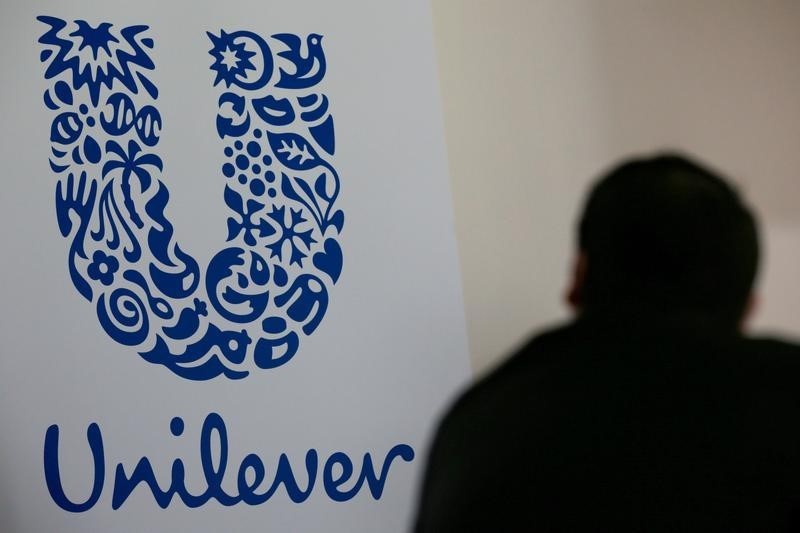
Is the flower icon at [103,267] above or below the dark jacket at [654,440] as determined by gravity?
above

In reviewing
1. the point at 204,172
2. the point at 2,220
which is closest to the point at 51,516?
the point at 2,220

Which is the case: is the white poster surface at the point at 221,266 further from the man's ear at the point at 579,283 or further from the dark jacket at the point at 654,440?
the dark jacket at the point at 654,440

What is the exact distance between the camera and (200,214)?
170 centimetres

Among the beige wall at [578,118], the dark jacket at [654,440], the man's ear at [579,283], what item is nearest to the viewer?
the dark jacket at [654,440]

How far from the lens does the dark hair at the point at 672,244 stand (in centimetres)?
92

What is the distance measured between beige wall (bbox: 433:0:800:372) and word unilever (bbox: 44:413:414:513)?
32 cm

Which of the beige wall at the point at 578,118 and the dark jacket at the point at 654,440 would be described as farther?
the beige wall at the point at 578,118

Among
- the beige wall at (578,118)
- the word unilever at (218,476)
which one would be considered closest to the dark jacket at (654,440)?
the word unilever at (218,476)

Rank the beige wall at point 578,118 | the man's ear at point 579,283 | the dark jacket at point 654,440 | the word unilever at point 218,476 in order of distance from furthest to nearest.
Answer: the beige wall at point 578,118
the word unilever at point 218,476
the man's ear at point 579,283
the dark jacket at point 654,440

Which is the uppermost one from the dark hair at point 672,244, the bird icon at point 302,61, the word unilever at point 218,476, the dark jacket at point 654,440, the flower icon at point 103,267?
the bird icon at point 302,61

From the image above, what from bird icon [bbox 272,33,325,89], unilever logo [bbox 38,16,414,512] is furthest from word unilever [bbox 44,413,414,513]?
bird icon [bbox 272,33,325,89]

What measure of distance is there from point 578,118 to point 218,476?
0.98 m

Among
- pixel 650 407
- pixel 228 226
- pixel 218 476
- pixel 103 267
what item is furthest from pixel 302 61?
pixel 650 407

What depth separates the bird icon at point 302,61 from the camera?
1741 millimetres
